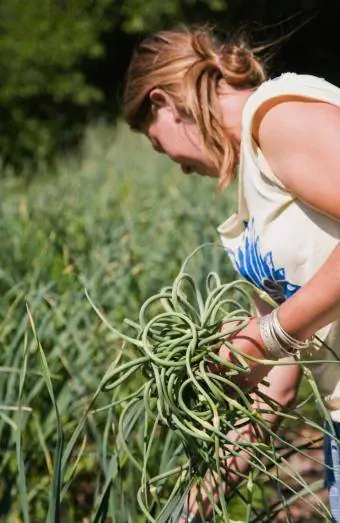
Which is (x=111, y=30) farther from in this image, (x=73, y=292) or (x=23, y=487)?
(x=23, y=487)

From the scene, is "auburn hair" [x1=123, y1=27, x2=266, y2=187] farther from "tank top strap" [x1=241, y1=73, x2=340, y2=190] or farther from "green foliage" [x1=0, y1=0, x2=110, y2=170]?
"green foliage" [x1=0, y1=0, x2=110, y2=170]

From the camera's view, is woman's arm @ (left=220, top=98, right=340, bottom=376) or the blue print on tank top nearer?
woman's arm @ (left=220, top=98, right=340, bottom=376)

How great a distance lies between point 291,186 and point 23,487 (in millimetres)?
558

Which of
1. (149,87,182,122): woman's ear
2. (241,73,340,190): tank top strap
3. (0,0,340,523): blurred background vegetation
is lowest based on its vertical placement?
(0,0,340,523): blurred background vegetation

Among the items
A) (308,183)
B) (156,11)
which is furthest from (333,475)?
(156,11)

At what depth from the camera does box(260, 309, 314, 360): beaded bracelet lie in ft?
4.64

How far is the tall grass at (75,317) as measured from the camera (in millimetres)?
1786

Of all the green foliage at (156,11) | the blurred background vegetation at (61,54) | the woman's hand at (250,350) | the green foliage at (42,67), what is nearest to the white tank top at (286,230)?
the woman's hand at (250,350)

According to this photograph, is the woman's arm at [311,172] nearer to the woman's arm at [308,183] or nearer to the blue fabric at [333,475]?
the woman's arm at [308,183]

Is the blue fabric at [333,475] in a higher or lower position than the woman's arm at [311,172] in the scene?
lower

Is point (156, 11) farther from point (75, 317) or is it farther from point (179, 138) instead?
point (179, 138)

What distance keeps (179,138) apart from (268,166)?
33 cm

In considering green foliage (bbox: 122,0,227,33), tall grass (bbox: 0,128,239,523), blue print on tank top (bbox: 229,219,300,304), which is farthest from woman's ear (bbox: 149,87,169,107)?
green foliage (bbox: 122,0,227,33)

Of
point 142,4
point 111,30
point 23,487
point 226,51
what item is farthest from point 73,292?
point 111,30
